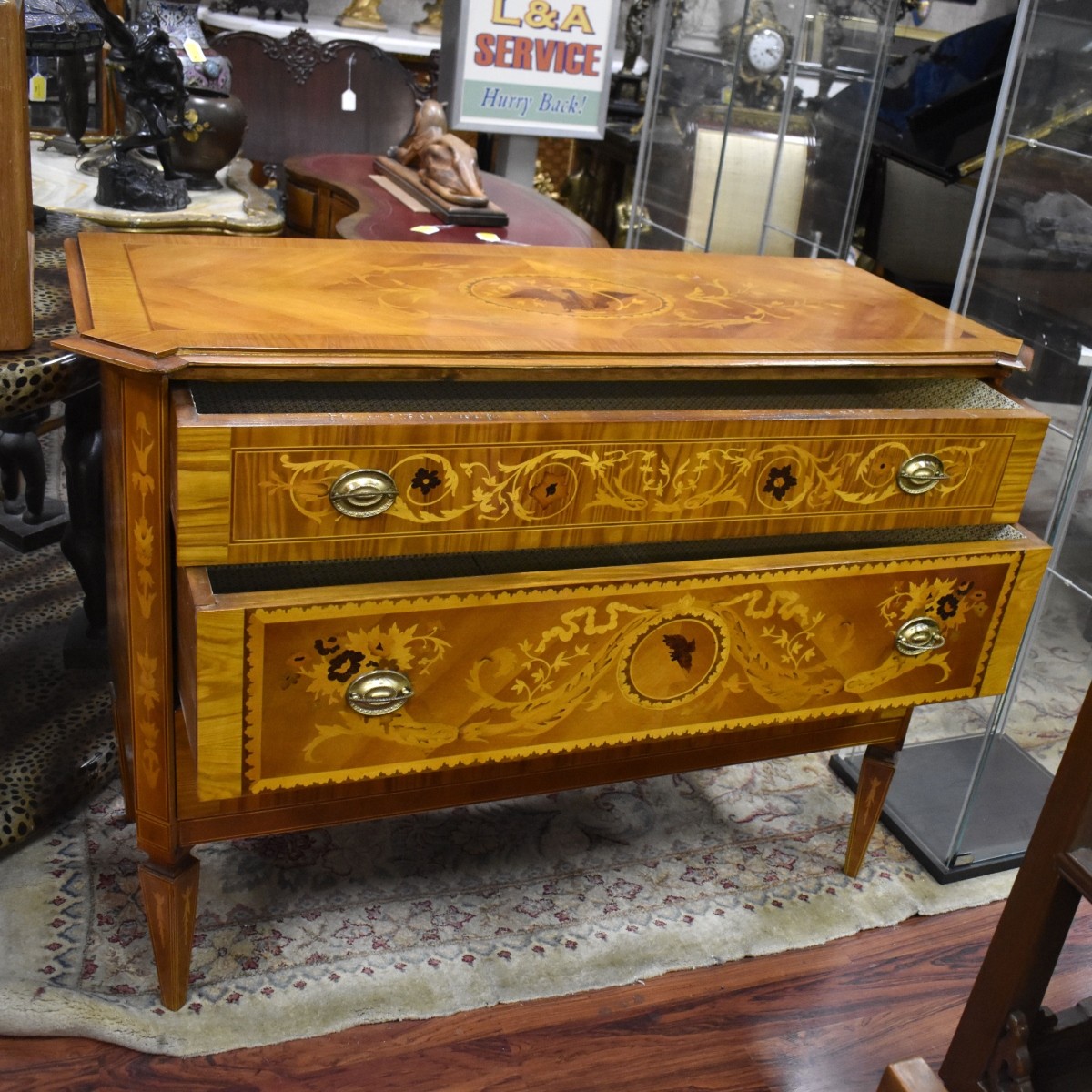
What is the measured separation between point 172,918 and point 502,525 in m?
0.56

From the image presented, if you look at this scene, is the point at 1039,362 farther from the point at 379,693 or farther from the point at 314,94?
the point at 314,94

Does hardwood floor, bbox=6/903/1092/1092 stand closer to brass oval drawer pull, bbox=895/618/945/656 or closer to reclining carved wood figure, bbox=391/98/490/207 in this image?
brass oval drawer pull, bbox=895/618/945/656

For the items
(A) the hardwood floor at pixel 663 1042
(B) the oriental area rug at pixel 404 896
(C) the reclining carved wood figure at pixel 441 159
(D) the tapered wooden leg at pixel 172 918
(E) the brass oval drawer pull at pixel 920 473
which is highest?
(C) the reclining carved wood figure at pixel 441 159

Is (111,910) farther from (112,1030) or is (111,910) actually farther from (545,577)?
(545,577)

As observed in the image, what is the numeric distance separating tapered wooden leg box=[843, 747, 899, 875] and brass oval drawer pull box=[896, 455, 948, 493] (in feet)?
1.38

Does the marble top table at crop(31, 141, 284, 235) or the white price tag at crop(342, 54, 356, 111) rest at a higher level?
the white price tag at crop(342, 54, 356, 111)

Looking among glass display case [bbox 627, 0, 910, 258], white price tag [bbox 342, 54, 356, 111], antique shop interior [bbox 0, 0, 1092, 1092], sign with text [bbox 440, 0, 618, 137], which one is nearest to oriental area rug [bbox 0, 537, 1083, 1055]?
antique shop interior [bbox 0, 0, 1092, 1092]

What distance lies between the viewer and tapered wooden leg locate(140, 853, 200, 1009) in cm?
128

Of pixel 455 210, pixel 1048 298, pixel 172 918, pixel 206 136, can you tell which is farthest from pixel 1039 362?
pixel 206 136

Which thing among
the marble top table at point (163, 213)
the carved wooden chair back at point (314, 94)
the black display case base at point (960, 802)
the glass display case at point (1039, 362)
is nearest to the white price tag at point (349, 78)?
the carved wooden chair back at point (314, 94)

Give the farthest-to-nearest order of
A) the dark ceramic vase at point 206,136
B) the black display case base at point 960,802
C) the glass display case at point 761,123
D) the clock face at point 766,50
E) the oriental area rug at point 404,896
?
the clock face at point 766,50
the glass display case at point 761,123
the dark ceramic vase at point 206,136
the black display case base at point 960,802
the oriental area rug at point 404,896

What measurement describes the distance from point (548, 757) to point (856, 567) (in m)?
0.41

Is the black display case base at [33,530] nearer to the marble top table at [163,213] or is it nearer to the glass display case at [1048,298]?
the marble top table at [163,213]

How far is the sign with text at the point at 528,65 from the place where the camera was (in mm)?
2844
